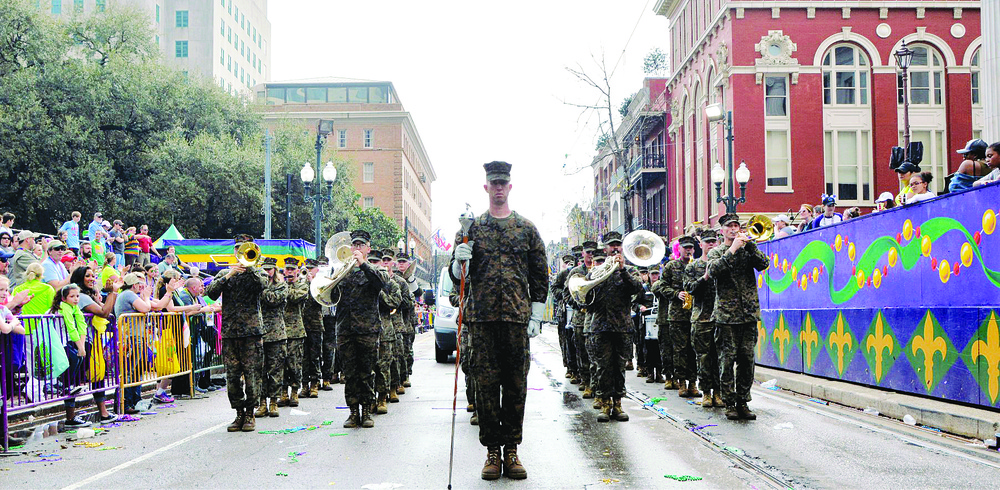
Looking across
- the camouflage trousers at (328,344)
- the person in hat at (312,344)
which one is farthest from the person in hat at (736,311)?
the camouflage trousers at (328,344)

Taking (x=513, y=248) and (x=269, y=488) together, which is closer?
(x=269, y=488)

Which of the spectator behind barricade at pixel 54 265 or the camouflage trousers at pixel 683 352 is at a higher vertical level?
the spectator behind barricade at pixel 54 265

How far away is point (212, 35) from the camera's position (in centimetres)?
7644

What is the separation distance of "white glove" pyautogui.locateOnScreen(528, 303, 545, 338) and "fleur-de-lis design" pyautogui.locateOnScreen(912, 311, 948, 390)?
17.5ft

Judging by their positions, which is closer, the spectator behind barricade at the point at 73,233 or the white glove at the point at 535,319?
the white glove at the point at 535,319

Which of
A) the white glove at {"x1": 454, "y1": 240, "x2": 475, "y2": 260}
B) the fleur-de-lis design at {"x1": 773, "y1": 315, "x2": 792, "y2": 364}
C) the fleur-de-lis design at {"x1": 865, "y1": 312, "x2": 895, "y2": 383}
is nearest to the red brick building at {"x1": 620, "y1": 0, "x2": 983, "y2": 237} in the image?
the fleur-de-lis design at {"x1": 773, "y1": 315, "x2": 792, "y2": 364}

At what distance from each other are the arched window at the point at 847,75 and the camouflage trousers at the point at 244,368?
2911cm

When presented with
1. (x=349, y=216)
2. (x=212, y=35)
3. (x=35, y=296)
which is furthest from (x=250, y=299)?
(x=212, y=35)

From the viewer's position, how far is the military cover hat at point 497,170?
704 centimetres

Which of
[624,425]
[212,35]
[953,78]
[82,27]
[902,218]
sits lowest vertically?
[624,425]

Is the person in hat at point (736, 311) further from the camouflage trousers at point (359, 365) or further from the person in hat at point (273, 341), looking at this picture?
the person in hat at point (273, 341)

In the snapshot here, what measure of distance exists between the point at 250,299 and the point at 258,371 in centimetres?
81

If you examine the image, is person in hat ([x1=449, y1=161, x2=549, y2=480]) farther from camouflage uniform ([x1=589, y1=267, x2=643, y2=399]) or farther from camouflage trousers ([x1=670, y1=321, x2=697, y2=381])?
camouflage trousers ([x1=670, y1=321, x2=697, y2=381])

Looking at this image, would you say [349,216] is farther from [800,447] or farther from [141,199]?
[800,447]
